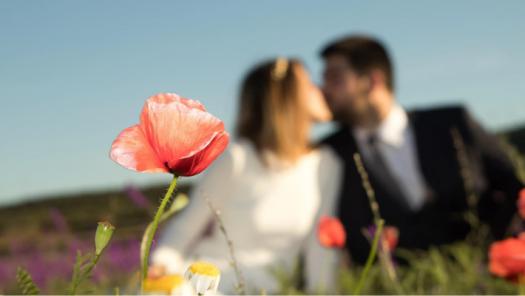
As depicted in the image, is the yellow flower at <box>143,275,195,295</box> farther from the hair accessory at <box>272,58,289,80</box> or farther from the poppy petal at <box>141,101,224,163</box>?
the hair accessory at <box>272,58,289,80</box>

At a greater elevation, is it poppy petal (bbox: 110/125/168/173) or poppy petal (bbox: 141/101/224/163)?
poppy petal (bbox: 141/101/224/163)

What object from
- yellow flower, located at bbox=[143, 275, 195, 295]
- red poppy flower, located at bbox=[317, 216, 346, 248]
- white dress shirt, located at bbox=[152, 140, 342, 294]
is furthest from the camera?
white dress shirt, located at bbox=[152, 140, 342, 294]

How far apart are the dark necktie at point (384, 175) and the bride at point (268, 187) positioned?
433 mm

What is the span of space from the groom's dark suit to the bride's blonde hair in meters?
0.51

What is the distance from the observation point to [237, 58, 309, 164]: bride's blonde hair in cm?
279

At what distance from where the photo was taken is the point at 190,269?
0.43 m

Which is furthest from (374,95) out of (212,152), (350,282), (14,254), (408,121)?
(212,152)

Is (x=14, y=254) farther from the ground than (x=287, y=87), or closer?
closer

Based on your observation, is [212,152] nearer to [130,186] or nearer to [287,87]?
[130,186]

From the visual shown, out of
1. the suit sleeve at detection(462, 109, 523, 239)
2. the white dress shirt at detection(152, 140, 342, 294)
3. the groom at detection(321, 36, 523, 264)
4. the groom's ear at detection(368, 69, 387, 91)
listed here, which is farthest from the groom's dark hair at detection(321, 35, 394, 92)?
the white dress shirt at detection(152, 140, 342, 294)

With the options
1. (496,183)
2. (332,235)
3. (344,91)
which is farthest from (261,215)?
(496,183)

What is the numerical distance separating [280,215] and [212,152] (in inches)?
93.2

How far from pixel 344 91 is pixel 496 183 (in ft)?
4.23

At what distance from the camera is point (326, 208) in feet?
9.29
